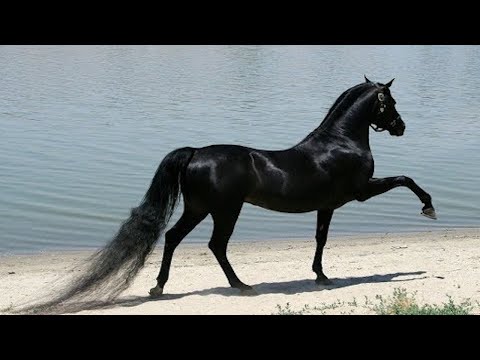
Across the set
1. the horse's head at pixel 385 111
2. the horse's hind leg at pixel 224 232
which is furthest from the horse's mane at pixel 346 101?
the horse's hind leg at pixel 224 232

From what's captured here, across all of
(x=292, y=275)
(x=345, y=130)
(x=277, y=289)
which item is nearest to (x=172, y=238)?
(x=277, y=289)

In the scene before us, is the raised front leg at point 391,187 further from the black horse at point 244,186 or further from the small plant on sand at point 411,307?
the small plant on sand at point 411,307

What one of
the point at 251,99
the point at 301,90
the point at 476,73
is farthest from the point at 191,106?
the point at 476,73

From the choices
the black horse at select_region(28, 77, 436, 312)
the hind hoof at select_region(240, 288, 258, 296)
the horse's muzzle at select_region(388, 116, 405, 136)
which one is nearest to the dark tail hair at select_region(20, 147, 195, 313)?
the black horse at select_region(28, 77, 436, 312)

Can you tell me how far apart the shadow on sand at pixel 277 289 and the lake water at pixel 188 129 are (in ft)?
12.3

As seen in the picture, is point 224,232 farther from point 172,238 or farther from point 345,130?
point 345,130

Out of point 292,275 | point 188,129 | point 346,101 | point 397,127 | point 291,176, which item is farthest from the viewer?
point 188,129

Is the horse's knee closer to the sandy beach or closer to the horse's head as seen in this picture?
the sandy beach

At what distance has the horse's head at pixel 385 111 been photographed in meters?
10.2

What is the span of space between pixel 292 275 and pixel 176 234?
1.84 meters

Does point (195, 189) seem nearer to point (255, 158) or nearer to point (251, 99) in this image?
point (255, 158)

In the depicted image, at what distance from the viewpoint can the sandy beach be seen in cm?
905

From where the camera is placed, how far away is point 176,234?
959cm

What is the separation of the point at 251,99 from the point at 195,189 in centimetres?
2266
